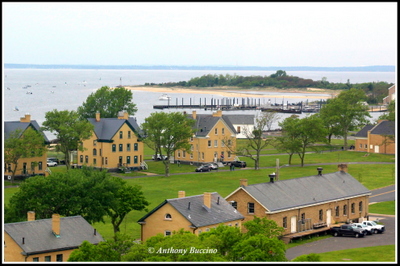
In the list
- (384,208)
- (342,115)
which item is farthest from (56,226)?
(342,115)

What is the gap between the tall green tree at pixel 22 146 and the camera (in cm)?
8375

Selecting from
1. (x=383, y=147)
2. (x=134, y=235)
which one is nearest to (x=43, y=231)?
(x=134, y=235)

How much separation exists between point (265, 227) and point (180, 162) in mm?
58372

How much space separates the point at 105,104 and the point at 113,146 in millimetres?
34651

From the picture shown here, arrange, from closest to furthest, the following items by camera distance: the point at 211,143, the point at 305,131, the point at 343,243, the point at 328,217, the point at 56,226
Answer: the point at 56,226, the point at 343,243, the point at 328,217, the point at 305,131, the point at 211,143

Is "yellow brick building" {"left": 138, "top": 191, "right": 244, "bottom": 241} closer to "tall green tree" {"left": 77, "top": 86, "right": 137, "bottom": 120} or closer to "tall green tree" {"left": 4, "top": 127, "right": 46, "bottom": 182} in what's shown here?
"tall green tree" {"left": 4, "top": 127, "right": 46, "bottom": 182}

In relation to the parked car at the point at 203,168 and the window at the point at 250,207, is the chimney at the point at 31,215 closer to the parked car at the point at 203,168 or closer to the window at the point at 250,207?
the window at the point at 250,207

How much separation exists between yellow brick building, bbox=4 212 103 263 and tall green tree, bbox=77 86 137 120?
264ft

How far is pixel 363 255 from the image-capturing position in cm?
4928

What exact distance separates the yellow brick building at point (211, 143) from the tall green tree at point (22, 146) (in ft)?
75.8

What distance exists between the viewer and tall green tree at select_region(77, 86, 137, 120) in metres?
127

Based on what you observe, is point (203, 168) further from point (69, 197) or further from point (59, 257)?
point (59, 257)

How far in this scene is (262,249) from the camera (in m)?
38.0

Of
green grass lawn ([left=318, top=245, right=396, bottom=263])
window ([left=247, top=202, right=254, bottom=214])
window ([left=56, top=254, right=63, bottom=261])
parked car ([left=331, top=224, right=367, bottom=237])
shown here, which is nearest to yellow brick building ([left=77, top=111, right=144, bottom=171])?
window ([left=247, top=202, right=254, bottom=214])
